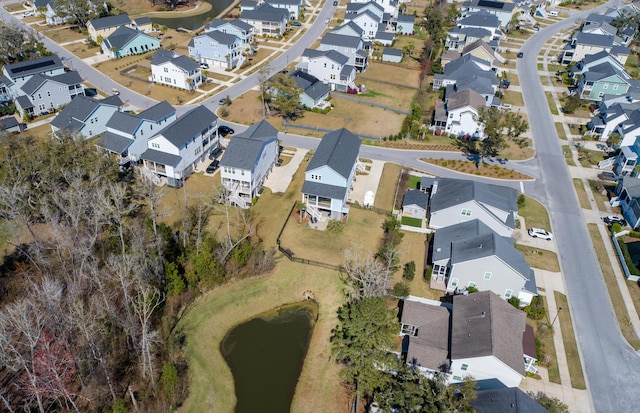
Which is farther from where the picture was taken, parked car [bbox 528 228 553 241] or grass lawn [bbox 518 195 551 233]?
grass lawn [bbox 518 195 551 233]

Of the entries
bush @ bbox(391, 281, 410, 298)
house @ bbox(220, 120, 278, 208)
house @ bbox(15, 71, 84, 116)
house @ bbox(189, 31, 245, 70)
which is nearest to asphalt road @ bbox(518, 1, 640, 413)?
bush @ bbox(391, 281, 410, 298)

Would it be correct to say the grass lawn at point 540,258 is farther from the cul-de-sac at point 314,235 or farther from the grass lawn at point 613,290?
the grass lawn at point 613,290

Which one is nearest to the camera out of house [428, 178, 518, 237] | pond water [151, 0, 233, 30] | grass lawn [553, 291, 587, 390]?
grass lawn [553, 291, 587, 390]

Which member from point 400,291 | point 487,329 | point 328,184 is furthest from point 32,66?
point 487,329

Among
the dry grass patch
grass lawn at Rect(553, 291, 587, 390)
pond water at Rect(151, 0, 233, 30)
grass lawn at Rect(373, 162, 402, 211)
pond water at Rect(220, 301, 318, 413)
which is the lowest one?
pond water at Rect(220, 301, 318, 413)

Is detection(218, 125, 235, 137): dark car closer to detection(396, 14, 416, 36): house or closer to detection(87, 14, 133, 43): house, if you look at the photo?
detection(87, 14, 133, 43): house

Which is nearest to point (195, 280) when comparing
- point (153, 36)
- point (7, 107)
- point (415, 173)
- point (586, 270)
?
point (415, 173)

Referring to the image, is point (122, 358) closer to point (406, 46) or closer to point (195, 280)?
point (195, 280)
